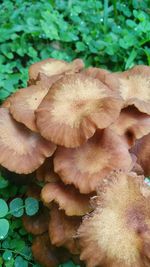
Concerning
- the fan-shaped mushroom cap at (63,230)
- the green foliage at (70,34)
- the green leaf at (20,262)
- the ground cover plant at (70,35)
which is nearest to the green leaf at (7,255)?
the green leaf at (20,262)

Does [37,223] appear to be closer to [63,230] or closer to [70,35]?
[63,230]

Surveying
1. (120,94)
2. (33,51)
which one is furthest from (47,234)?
(33,51)

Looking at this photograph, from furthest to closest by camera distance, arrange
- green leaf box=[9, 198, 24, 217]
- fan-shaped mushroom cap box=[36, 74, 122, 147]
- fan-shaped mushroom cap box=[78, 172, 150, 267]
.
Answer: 1. green leaf box=[9, 198, 24, 217]
2. fan-shaped mushroom cap box=[36, 74, 122, 147]
3. fan-shaped mushroom cap box=[78, 172, 150, 267]

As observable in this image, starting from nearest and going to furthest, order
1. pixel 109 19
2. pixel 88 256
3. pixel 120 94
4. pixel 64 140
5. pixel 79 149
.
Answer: pixel 88 256
pixel 64 140
pixel 79 149
pixel 120 94
pixel 109 19

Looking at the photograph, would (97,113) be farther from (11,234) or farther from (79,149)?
(11,234)

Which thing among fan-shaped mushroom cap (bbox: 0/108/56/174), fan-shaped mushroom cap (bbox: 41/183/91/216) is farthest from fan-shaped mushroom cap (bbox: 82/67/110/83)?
fan-shaped mushroom cap (bbox: 41/183/91/216)

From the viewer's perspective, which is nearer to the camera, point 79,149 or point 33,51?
point 79,149

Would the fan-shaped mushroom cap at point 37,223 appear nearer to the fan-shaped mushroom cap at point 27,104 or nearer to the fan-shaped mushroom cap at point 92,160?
the fan-shaped mushroom cap at point 92,160

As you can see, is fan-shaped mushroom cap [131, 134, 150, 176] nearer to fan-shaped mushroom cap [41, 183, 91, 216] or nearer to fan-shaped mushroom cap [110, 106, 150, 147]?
fan-shaped mushroom cap [110, 106, 150, 147]
